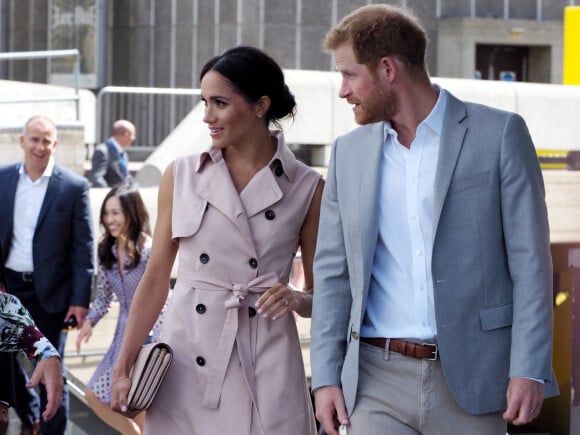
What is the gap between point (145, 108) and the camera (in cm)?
1870

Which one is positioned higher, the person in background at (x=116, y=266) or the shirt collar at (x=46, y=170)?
the shirt collar at (x=46, y=170)

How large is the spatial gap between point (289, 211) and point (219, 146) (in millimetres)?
334

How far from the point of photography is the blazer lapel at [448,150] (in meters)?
3.75

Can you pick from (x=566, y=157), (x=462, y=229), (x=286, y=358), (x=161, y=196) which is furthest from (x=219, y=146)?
(x=566, y=157)

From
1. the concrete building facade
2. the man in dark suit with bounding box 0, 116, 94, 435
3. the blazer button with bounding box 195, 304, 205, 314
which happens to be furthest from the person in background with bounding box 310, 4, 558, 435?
the concrete building facade

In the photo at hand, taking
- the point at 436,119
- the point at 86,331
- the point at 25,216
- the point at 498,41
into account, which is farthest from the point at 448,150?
the point at 498,41

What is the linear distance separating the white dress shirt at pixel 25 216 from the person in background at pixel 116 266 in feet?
2.08

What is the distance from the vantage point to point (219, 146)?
4.50 m

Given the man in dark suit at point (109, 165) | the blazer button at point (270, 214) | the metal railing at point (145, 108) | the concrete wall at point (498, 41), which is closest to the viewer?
the blazer button at point (270, 214)

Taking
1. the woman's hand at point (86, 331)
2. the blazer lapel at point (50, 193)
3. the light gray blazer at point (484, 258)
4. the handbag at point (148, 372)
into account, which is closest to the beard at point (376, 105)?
the light gray blazer at point (484, 258)

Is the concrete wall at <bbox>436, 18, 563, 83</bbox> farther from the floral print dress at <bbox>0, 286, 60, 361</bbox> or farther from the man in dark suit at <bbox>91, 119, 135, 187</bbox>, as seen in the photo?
the floral print dress at <bbox>0, 286, 60, 361</bbox>

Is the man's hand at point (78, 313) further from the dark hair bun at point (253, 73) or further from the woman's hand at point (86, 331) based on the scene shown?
the dark hair bun at point (253, 73)

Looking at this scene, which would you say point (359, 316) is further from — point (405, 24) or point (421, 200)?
point (405, 24)

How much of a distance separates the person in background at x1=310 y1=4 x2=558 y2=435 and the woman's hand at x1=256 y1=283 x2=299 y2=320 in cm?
29
